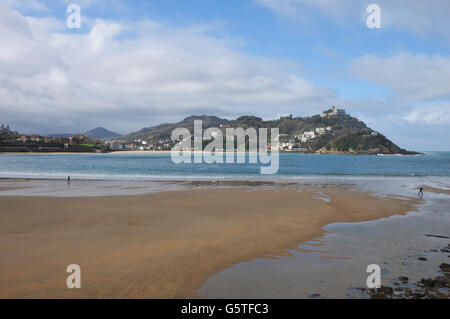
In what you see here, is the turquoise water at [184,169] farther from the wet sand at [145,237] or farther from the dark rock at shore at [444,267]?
the dark rock at shore at [444,267]

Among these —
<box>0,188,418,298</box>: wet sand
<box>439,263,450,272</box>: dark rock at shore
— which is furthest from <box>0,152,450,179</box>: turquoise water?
<box>439,263,450,272</box>: dark rock at shore

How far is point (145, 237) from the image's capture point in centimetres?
1196

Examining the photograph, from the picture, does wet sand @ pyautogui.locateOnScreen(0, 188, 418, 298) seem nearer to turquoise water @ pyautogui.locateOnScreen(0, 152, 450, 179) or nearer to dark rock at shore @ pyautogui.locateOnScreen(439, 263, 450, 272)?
dark rock at shore @ pyautogui.locateOnScreen(439, 263, 450, 272)

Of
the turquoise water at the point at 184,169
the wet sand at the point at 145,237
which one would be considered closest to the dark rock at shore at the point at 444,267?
the wet sand at the point at 145,237

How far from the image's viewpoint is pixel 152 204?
66.0 ft

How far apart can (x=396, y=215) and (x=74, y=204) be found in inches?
813

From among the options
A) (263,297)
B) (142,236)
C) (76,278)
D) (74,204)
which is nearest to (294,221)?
(142,236)

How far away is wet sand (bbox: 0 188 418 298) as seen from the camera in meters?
7.65

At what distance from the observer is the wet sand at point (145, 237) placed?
7.65m

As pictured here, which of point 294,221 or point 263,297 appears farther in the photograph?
point 294,221

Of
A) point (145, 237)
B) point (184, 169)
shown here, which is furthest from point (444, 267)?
point (184, 169)

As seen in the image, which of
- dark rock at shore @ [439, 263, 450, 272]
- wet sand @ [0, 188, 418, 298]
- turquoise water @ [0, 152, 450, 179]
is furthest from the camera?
turquoise water @ [0, 152, 450, 179]

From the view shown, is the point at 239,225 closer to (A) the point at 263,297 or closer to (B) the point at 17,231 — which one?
(A) the point at 263,297

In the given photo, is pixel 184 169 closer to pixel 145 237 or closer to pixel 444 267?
pixel 145 237
